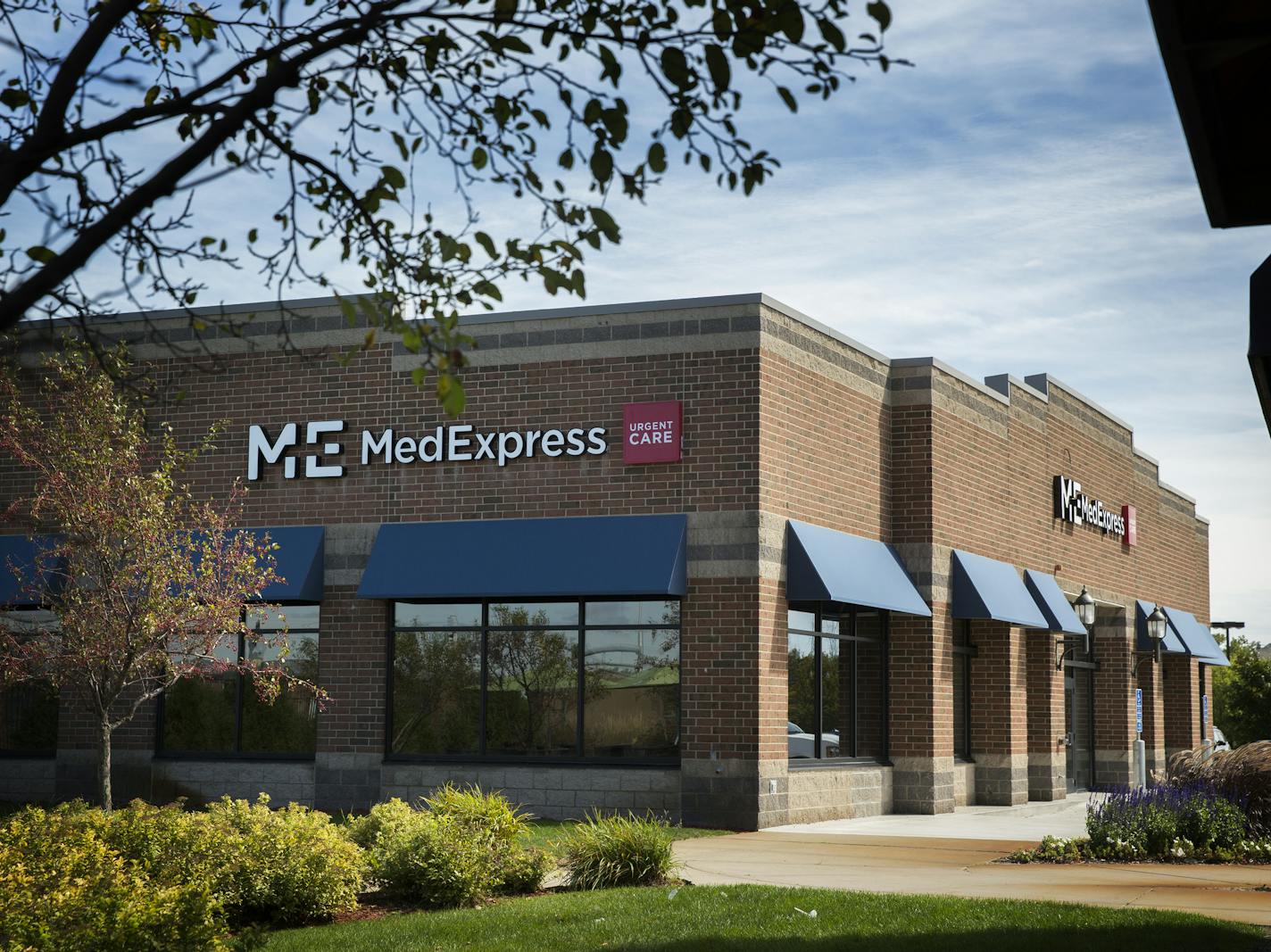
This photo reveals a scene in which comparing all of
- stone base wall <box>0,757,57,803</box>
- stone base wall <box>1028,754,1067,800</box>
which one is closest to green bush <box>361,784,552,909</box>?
stone base wall <box>0,757,57,803</box>

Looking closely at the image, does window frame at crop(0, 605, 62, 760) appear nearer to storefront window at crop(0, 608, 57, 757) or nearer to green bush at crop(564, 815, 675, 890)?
storefront window at crop(0, 608, 57, 757)

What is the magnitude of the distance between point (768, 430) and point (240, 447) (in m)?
8.13

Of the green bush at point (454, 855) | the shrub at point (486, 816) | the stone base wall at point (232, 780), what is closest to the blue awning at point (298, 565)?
the stone base wall at point (232, 780)

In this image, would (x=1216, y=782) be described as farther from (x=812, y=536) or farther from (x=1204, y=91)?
(x=1204, y=91)

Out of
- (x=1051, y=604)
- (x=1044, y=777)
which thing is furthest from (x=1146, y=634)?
(x=1044, y=777)

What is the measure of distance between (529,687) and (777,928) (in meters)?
10.0

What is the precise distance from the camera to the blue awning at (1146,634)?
35438 millimetres

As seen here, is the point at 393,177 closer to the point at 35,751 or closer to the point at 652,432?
the point at 652,432

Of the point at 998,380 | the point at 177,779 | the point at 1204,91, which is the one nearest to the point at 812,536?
the point at 998,380

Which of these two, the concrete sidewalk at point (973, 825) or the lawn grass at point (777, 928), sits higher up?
the lawn grass at point (777, 928)

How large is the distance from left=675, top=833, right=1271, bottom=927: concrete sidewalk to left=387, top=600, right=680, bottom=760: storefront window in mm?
2613

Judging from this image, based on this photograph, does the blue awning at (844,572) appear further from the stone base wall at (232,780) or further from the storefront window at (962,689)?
the stone base wall at (232,780)

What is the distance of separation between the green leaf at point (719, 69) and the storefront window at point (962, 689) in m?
20.6

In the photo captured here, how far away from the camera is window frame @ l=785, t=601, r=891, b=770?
22.1m
